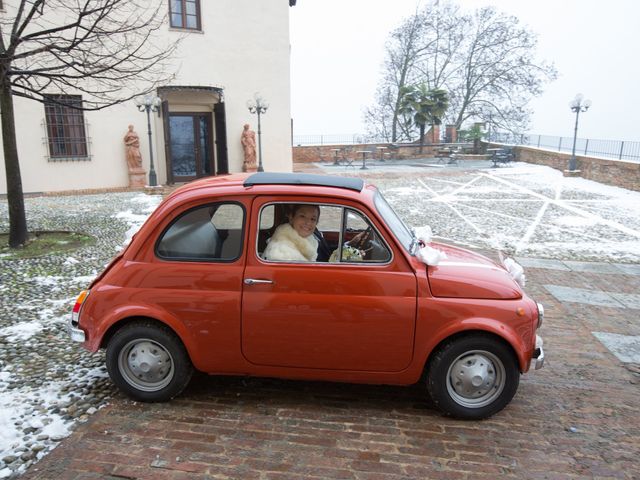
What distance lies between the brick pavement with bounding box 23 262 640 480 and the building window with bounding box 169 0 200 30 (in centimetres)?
1800

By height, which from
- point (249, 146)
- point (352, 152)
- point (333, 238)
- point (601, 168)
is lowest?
point (601, 168)

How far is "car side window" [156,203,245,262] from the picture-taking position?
377 cm

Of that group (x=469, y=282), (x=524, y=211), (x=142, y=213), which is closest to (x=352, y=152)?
(x=524, y=211)

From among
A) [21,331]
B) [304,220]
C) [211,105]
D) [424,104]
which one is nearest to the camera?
[304,220]

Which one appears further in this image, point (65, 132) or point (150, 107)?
point (65, 132)

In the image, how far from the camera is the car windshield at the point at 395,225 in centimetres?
376

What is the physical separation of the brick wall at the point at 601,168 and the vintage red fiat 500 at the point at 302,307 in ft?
56.1

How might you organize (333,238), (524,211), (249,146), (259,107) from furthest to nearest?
(249,146)
(259,107)
(524,211)
(333,238)

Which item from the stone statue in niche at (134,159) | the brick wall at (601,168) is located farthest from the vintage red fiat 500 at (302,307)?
the brick wall at (601,168)

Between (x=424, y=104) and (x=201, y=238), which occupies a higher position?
(x=424, y=104)

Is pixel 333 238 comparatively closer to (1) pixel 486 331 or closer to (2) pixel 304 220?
(2) pixel 304 220

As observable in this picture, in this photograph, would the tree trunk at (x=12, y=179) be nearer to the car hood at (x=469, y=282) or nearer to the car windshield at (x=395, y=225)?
the car windshield at (x=395, y=225)

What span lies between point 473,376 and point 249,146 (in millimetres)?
17960

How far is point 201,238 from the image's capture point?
387 cm
